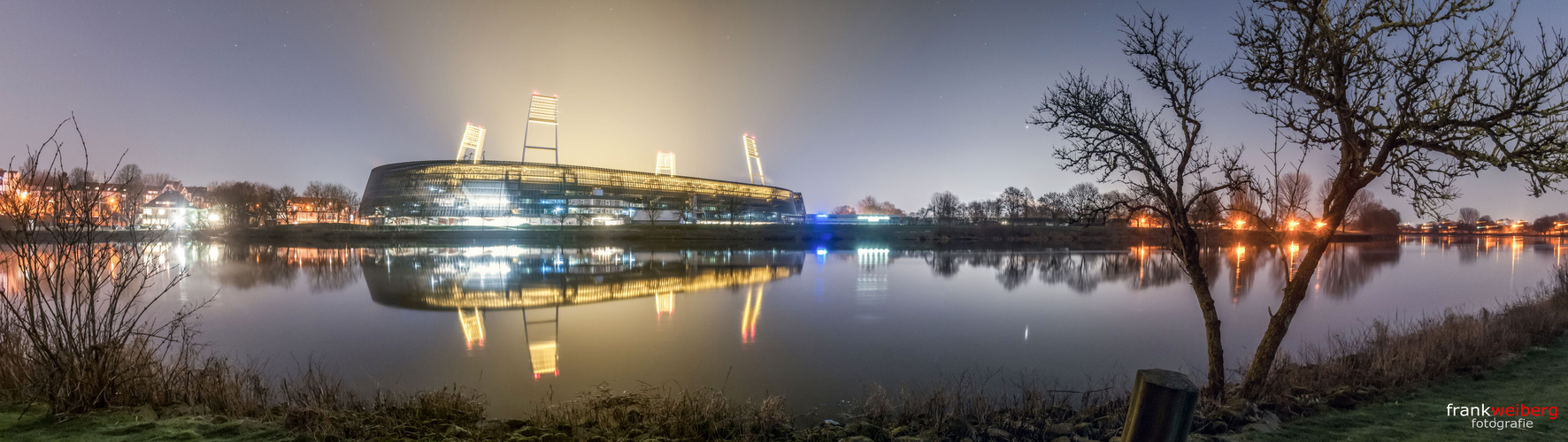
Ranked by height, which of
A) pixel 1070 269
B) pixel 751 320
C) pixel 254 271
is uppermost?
pixel 1070 269

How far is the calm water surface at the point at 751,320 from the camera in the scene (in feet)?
41.8

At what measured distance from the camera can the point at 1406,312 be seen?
22.6 meters

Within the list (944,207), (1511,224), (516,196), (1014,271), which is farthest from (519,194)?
(1511,224)

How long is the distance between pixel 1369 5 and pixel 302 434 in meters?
12.9

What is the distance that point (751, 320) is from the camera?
19344mm

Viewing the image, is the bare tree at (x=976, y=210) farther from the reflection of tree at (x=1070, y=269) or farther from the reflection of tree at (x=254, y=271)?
the reflection of tree at (x=254, y=271)

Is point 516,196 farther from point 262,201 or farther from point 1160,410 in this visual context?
point 1160,410

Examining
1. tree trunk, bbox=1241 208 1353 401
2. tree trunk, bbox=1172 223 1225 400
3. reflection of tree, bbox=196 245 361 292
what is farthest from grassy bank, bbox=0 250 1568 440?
reflection of tree, bbox=196 245 361 292

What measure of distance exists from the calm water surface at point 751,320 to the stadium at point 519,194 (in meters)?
75.8

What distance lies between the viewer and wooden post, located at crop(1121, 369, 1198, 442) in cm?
320

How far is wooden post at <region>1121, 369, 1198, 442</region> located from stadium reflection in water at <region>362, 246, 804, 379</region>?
1131cm

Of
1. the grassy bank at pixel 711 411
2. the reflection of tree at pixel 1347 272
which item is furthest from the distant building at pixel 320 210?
the reflection of tree at pixel 1347 272

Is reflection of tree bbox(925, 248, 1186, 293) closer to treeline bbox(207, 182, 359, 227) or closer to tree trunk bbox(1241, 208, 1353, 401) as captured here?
tree trunk bbox(1241, 208, 1353, 401)

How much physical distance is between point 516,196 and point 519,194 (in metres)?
0.73
